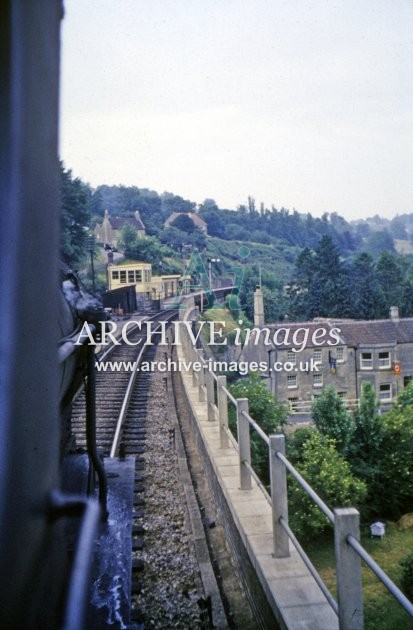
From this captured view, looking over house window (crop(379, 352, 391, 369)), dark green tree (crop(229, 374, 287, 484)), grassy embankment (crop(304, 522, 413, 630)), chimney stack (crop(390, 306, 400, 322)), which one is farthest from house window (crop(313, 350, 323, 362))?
grassy embankment (crop(304, 522, 413, 630))

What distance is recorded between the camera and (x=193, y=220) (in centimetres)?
1509

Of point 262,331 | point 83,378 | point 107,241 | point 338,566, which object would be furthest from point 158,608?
point 262,331

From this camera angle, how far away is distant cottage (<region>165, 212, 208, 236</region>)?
49.7ft

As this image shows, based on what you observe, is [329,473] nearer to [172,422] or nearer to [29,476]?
[172,422]

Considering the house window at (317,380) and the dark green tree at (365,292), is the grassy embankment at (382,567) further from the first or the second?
the dark green tree at (365,292)

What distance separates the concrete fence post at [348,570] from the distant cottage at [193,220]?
45.0ft

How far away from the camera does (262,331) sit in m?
13.2

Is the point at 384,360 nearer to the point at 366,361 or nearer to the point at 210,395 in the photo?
the point at 366,361

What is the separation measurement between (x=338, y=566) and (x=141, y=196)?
560 inches

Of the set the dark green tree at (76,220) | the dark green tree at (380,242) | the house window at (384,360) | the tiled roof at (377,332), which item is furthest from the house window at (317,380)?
the dark green tree at (76,220)

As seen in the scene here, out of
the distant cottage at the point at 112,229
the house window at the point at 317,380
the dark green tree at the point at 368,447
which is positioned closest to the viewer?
the dark green tree at the point at 368,447

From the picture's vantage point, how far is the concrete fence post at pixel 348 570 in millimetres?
1304

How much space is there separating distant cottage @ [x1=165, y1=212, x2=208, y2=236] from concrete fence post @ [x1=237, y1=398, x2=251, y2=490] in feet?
40.5

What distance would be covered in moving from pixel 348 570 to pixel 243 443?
141cm
